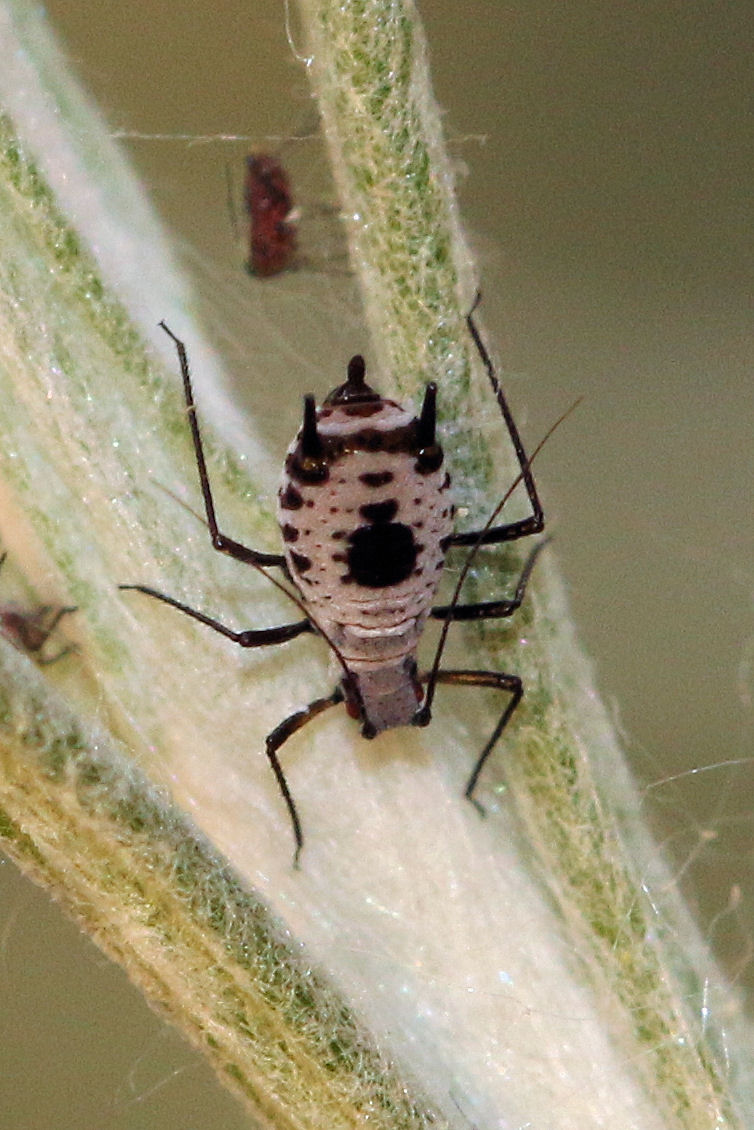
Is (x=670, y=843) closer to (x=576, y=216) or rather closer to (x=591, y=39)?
(x=576, y=216)

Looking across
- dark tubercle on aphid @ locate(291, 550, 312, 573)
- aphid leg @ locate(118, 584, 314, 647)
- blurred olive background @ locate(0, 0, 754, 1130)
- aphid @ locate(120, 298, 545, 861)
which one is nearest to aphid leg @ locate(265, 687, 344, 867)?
aphid @ locate(120, 298, 545, 861)

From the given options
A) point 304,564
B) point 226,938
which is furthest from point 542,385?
point 226,938

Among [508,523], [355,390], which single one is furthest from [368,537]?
[508,523]

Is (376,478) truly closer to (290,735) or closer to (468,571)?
(468,571)

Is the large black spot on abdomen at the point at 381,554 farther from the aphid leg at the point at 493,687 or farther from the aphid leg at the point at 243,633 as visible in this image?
the aphid leg at the point at 493,687

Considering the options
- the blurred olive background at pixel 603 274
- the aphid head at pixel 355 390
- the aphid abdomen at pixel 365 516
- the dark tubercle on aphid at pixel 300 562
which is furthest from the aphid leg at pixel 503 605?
the blurred olive background at pixel 603 274
